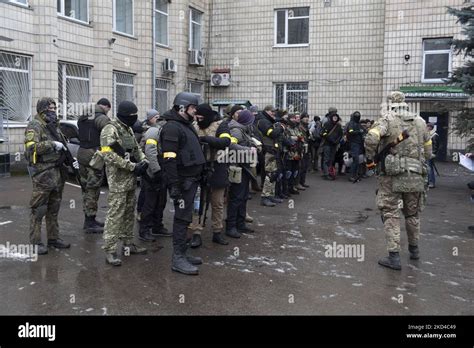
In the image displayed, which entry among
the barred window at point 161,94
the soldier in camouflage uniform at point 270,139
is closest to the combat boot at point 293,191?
the soldier in camouflage uniform at point 270,139

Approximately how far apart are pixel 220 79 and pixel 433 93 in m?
8.62

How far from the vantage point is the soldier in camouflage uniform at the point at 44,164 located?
19.0 ft

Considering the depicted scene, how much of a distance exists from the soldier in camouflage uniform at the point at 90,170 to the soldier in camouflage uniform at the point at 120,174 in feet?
4.32

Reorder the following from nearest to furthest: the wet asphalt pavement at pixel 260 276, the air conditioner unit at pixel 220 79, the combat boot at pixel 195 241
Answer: the wet asphalt pavement at pixel 260 276, the combat boot at pixel 195 241, the air conditioner unit at pixel 220 79

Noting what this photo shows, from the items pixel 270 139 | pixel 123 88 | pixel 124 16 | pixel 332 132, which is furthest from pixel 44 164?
pixel 124 16

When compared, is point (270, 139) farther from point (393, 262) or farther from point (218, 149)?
point (393, 262)

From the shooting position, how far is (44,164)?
5.85 meters

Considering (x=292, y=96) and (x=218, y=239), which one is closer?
(x=218, y=239)

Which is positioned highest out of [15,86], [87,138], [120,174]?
[15,86]

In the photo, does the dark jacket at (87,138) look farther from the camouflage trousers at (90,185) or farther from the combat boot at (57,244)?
the combat boot at (57,244)

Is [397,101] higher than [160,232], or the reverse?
[397,101]

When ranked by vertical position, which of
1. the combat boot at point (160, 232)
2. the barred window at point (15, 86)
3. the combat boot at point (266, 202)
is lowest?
the combat boot at point (160, 232)
